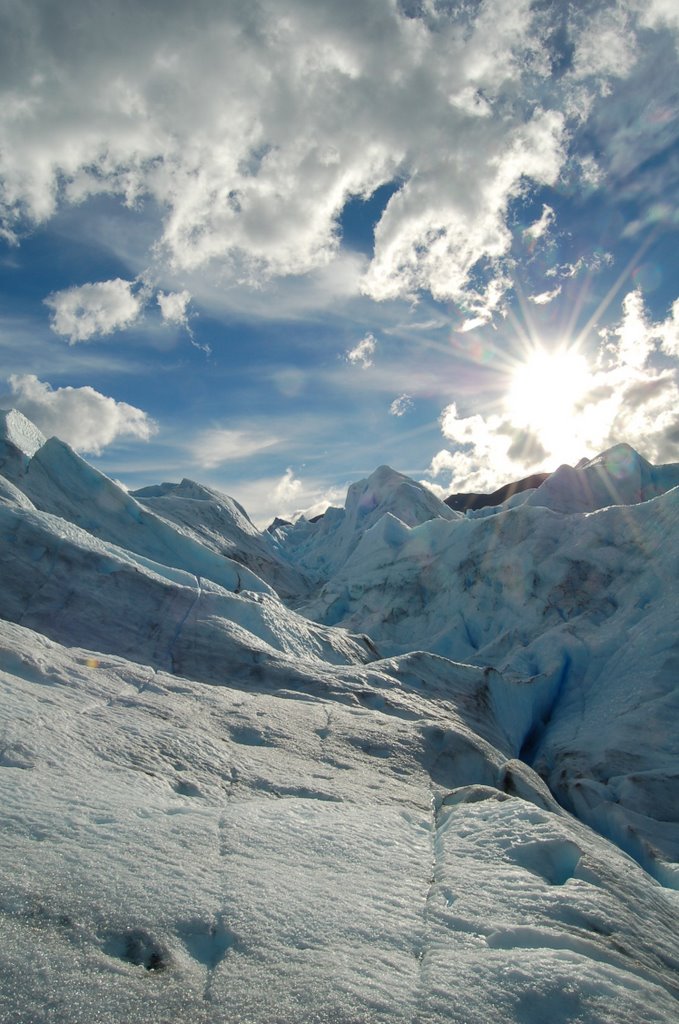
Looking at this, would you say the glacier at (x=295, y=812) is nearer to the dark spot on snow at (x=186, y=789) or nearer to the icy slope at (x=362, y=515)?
the dark spot on snow at (x=186, y=789)

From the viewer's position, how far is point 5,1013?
1923mm

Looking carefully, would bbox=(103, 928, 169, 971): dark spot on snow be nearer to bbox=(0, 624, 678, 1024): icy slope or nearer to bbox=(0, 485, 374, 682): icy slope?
bbox=(0, 624, 678, 1024): icy slope

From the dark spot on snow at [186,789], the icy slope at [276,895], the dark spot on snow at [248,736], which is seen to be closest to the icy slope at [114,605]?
the dark spot on snow at [248,736]

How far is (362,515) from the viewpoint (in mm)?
44156

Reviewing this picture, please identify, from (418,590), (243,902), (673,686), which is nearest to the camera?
(243,902)

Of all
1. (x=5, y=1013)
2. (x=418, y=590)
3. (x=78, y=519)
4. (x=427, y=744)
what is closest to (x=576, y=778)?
(x=427, y=744)

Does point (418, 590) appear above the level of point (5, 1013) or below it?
above

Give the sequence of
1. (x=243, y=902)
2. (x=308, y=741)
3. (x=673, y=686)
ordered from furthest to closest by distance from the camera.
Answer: (x=673, y=686)
(x=308, y=741)
(x=243, y=902)

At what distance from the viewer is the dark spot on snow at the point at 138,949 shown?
230 centimetres

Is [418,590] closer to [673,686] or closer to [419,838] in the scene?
[673,686]

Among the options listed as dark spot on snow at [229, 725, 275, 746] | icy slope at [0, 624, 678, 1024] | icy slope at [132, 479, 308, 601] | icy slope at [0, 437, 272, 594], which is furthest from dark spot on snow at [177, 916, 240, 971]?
icy slope at [132, 479, 308, 601]

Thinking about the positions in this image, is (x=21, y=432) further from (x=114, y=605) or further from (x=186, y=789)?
(x=186, y=789)

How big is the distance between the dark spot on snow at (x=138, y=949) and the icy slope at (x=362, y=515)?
112ft

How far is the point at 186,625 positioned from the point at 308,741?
12.4 ft
